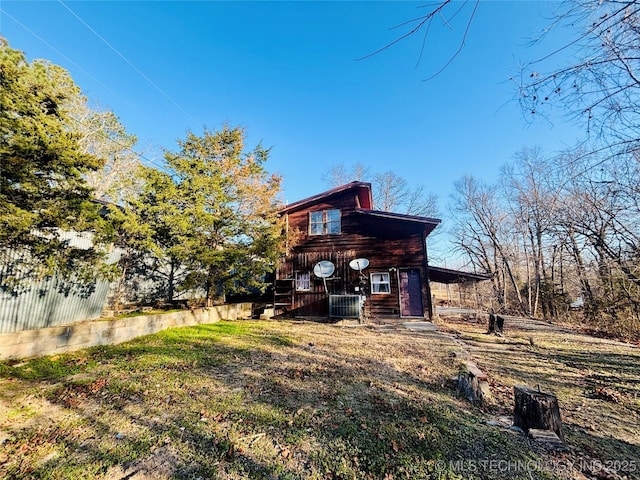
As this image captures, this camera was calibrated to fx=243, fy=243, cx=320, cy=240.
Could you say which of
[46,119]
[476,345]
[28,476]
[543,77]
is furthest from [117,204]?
[476,345]

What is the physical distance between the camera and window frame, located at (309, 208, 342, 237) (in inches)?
517

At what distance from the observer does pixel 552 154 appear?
301 cm

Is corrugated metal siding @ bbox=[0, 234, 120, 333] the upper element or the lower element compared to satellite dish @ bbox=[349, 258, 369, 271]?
lower

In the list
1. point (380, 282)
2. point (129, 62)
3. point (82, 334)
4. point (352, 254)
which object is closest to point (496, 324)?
point (380, 282)

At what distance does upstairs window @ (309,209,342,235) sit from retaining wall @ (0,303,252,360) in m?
7.13

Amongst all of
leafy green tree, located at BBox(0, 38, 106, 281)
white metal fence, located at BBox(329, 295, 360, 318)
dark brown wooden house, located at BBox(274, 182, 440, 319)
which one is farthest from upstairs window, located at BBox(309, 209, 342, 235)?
leafy green tree, located at BBox(0, 38, 106, 281)

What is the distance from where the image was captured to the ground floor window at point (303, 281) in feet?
42.0

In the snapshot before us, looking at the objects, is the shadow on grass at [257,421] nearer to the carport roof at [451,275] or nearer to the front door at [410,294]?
the front door at [410,294]

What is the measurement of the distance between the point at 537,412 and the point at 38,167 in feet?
28.8

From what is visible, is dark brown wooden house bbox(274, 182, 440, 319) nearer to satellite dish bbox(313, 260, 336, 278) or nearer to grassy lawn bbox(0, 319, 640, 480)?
satellite dish bbox(313, 260, 336, 278)

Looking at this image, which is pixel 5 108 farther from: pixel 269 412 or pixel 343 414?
pixel 343 414

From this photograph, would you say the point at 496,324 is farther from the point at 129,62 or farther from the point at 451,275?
the point at 129,62

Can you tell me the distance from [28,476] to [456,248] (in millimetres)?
24923

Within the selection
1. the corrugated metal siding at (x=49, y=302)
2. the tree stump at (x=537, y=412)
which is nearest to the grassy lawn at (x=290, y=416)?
the tree stump at (x=537, y=412)
